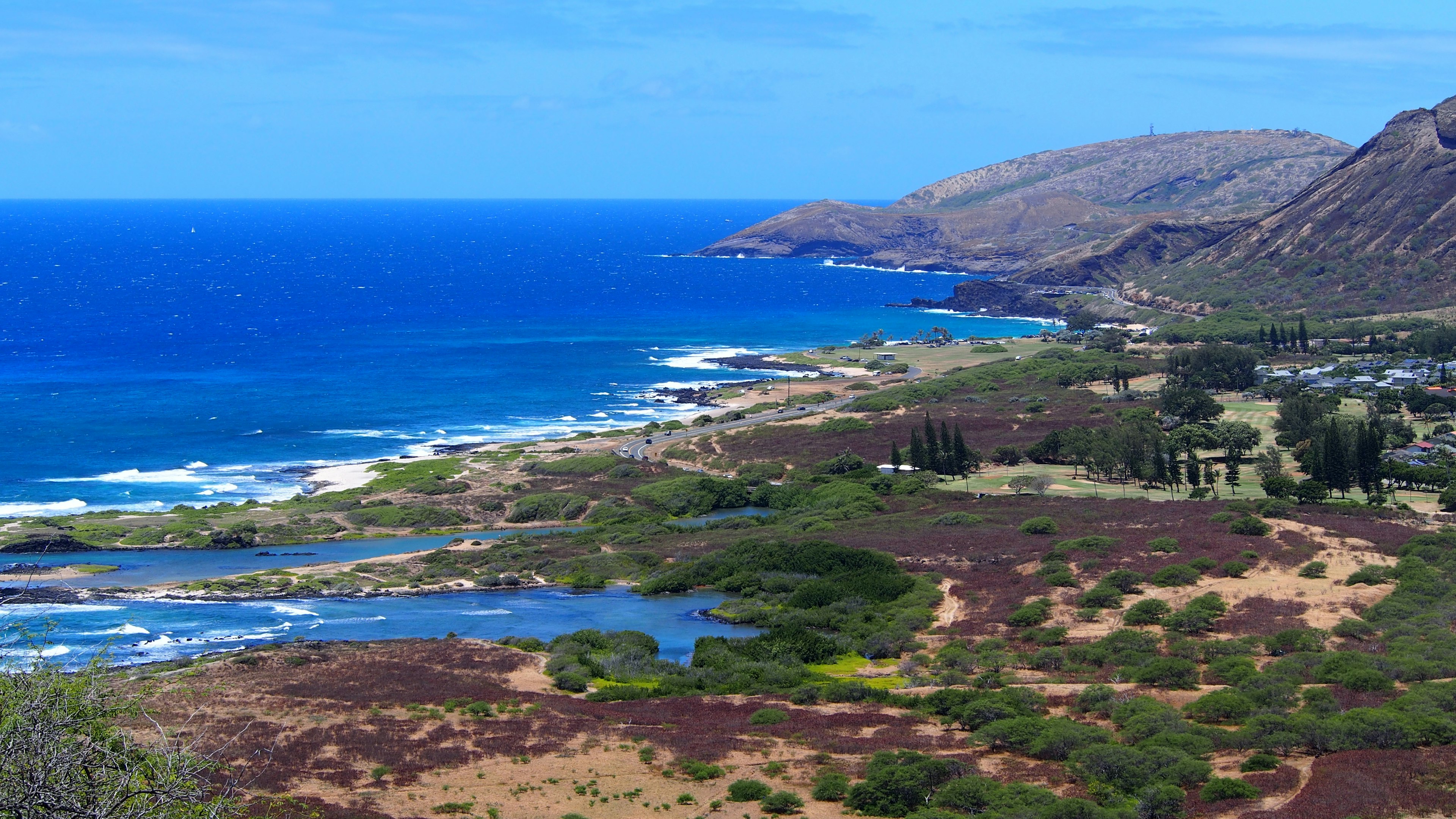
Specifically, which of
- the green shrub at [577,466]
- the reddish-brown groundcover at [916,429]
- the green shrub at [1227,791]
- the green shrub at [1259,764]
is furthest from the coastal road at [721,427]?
the green shrub at [1227,791]

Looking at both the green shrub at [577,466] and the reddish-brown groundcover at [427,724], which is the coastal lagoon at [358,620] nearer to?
the reddish-brown groundcover at [427,724]

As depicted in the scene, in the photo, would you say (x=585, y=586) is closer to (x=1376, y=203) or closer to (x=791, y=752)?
(x=791, y=752)

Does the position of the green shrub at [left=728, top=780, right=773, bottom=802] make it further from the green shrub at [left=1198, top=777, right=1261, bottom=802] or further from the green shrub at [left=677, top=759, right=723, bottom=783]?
the green shrub at [left=1198, top=777, right=1261, bottom=802]

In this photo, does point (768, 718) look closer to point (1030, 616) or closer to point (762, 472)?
point (1030, 616)

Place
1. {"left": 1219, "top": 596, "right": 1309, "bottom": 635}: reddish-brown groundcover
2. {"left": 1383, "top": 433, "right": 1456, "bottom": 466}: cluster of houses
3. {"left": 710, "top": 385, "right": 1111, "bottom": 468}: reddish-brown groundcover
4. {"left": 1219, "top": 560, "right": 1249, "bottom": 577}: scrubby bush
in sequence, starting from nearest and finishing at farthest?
{"left": 1219, "top": 596, "right": 1309, "bottom": 635}: reddish-brown groundcover
{"left": 1219, "top": 560, "right": 1249, "bottom": 577}: scrubby bush
{"left": 1383, "top": 433, "right": 1456, "bottom": 466}: cluster of houses
{"left": 710, "top": 385, "right": 1111, "bottom": 468}: reddish-brown groundcover

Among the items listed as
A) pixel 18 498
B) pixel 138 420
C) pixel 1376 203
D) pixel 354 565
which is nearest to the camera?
pixel 354 565

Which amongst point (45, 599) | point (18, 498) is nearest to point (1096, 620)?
point (45, 599)

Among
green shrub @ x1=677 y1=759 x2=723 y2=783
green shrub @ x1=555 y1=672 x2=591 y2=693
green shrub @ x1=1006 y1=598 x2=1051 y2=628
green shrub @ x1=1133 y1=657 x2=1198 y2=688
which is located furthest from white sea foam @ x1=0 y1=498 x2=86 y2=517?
green shrub @ x1=1133 y1=657 x2=1198 y2=688
